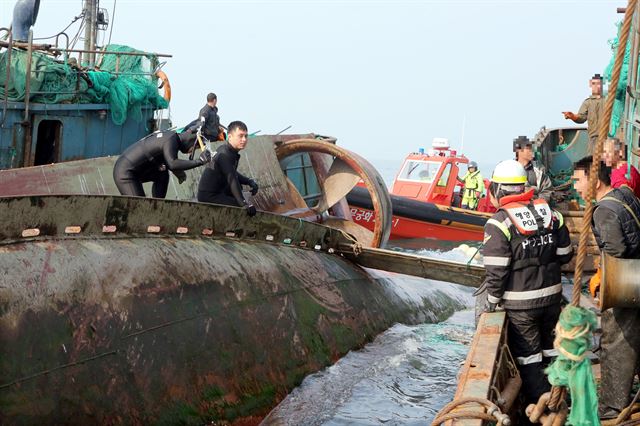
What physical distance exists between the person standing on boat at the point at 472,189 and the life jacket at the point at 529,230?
17859mm

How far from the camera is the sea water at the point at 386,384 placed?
300 inches

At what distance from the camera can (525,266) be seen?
19.6 ft

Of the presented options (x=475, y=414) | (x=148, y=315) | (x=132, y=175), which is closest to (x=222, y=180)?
(x=132, y=175)

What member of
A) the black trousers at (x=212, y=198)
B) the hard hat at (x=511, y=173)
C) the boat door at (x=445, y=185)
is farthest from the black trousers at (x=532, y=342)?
the boat door at (x=445, y=185)

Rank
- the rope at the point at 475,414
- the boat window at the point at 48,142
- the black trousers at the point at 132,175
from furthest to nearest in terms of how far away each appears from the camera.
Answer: the boat window at the point at 48,142
the black trousers at the point at 132,175
the rope at the point at 475,414

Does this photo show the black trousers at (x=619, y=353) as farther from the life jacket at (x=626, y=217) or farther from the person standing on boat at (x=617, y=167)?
the person standing on boat at (x=617, y=167)

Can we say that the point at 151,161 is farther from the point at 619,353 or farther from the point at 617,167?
the point at 619,353

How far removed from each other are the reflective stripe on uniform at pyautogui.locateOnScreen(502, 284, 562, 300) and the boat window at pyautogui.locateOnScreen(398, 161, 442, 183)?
59.9 feet

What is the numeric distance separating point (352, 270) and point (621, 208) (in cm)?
465

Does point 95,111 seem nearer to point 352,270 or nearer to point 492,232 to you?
point 352,270

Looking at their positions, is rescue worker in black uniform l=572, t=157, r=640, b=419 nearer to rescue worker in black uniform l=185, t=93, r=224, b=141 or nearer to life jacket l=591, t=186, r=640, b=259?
life jacket l=591, t=186, r=640, b=259

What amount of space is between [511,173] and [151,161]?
4544mm

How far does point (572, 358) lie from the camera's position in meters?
4.25

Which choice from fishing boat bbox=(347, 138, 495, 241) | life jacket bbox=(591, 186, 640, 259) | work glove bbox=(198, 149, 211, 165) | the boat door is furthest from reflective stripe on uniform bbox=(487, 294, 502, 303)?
the boat door
